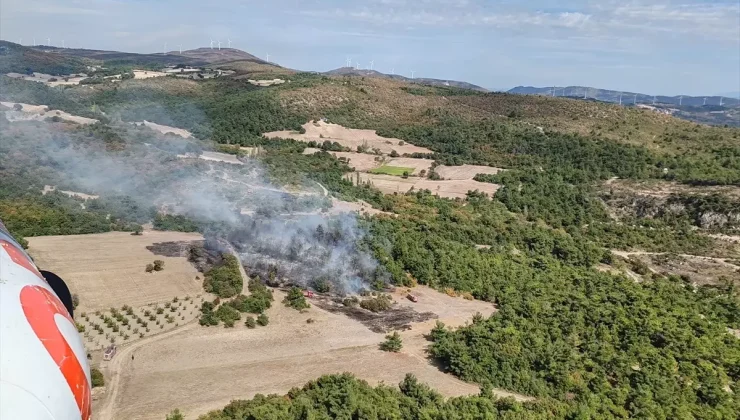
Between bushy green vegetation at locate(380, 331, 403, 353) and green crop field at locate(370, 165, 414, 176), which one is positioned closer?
bushy green vegetation at locate(380, 331, 403, 353)

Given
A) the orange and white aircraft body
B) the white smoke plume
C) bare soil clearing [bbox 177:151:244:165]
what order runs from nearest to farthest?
the orange and white aircraft body → the white smoke plume → bare soil clearing [bbox 177:151:244:165]

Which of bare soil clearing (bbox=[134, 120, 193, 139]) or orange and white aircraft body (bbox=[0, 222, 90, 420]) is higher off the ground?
orange and white aircraft body (bbox=[0, 222, 90, 420])

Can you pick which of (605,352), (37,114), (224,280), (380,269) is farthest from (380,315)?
(37,114)

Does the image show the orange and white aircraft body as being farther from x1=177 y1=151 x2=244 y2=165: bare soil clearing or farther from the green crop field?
the green crop field

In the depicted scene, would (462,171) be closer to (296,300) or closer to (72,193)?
(296,300)

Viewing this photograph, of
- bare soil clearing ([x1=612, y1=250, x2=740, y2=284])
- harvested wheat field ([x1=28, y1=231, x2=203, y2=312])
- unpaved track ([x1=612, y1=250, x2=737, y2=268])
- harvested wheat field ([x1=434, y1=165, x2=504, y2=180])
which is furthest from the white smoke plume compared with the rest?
bare soil clearing ([x1=612, y1=250, x2=740, y2=284])

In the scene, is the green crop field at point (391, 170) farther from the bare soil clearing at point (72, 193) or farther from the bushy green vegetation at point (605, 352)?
the bushy green vegetation at point (605, 352)

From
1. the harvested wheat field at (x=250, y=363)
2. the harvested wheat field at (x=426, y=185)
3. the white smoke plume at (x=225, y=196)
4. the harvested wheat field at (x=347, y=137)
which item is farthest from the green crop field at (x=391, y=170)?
→ the harvested wheat field at (x=250, y=363)
